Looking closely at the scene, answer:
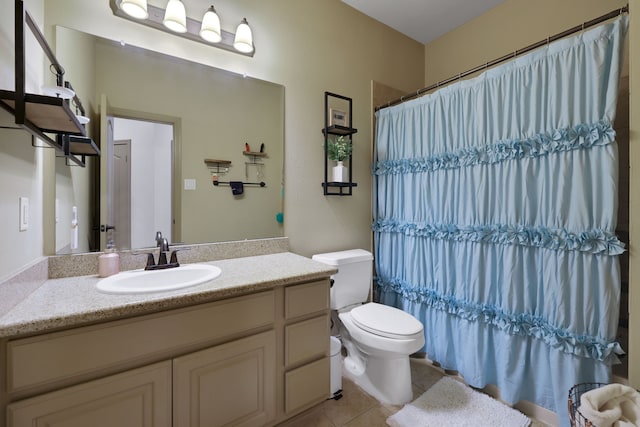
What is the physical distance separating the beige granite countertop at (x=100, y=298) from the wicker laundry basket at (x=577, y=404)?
3.73ft

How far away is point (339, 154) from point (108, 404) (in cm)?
178

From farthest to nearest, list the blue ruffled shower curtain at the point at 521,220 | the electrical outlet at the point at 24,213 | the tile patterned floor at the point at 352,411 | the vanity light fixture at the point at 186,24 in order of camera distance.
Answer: the tile patterned floor at the point at 352,411
the vanity light fixture at the point at 186,24
the blue ruffled shower curtain at the point at 521,220
the electrical outlet at the point at 24,213

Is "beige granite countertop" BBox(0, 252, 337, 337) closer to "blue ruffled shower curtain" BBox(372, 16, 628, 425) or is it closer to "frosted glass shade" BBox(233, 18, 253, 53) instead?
"blue ruffled shower curtain" BBox(372, 16, 628, 425)

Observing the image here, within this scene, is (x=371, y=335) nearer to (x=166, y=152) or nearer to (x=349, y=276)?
(x=349, y=276)

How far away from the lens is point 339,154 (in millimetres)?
2045

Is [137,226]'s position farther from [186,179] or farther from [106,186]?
[186,179]

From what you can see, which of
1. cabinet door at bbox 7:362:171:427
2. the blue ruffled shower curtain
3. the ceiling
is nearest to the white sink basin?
cabinet door at bbox 7:362:171:427

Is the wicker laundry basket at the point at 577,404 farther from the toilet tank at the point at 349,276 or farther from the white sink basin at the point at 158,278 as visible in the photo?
the white sink basin at the point at 158,278

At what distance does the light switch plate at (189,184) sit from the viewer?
5.20 ft

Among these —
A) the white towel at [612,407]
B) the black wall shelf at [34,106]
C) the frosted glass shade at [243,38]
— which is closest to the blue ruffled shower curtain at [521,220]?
the white towel at [612,407]

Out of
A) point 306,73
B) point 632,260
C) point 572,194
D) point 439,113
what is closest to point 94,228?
point 306,73

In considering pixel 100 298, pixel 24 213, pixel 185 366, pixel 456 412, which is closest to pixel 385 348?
pixel 456 412

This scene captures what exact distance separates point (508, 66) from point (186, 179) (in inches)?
76.5

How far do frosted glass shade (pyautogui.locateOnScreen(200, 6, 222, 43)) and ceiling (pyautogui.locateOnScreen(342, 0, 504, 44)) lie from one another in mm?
1131
